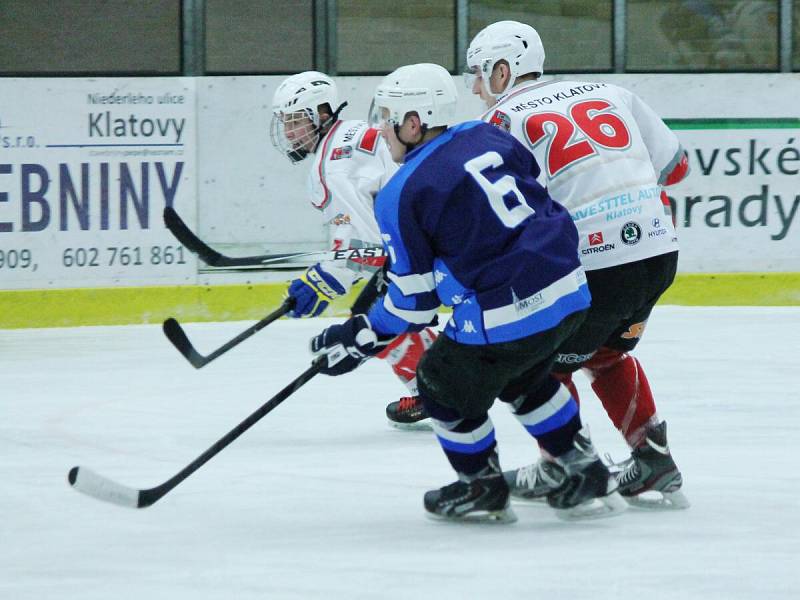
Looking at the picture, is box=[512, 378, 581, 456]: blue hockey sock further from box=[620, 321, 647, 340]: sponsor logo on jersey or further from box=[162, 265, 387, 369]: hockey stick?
box=[162, 265, 387, 369]: hockey stick

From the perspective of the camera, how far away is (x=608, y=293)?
3.03 metres

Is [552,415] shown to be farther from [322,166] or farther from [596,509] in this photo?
[322,166]

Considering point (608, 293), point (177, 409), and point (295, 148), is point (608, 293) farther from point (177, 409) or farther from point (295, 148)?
point (177, 409)

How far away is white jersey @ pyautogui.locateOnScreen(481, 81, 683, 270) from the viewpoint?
304 centimetres

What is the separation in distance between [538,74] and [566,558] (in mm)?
1184

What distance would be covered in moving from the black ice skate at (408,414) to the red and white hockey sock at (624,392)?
A: 985mm

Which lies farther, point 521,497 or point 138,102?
point 138,102

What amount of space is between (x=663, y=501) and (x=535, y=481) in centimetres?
28

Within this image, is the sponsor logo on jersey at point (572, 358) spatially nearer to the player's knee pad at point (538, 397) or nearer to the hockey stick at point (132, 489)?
the player's knee pad at point (538, 397)

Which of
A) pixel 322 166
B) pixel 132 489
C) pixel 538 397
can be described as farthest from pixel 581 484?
pixel 322 166

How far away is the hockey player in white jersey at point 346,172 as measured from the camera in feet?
13.3

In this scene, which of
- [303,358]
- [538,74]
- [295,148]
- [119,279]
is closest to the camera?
[538,74]

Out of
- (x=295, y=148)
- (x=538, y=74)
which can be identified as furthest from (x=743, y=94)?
(x=538, y=74)

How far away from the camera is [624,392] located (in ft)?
10.4
